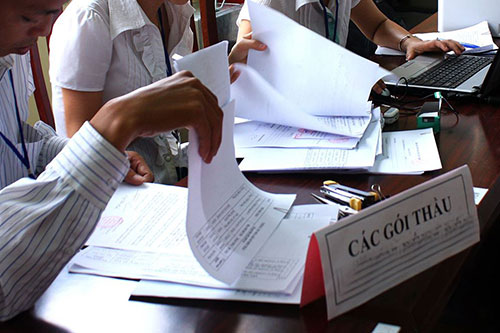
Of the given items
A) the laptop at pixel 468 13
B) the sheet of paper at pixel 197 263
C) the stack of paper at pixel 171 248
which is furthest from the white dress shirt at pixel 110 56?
the laptop at pixel 468 13

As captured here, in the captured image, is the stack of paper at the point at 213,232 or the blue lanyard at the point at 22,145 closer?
the stack of paper at the point at 213,232

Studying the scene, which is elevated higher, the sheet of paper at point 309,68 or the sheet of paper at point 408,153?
the sheet of paper at point 309,68

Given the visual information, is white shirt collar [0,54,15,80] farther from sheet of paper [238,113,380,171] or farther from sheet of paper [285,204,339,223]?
sheet of paper [285,204,339,223]

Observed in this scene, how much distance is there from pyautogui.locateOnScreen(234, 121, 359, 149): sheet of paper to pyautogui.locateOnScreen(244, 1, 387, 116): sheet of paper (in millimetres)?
86

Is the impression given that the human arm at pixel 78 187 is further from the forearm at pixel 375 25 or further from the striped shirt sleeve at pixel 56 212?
the forearm at pixel 375 25

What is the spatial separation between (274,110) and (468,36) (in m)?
1.01

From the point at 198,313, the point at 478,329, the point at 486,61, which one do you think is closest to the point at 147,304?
the point at 198,313

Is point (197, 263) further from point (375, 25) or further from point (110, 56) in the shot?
point (375, 25)

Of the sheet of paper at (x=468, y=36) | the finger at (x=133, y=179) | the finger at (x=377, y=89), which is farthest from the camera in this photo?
the sheet of paper at (x=468, y=36)

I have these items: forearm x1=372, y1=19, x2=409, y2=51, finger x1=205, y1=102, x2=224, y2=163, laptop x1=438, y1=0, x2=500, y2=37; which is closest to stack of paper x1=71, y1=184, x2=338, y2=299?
finger x1=205, y1=102, x2=224, y2=163

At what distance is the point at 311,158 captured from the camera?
1.09 meters

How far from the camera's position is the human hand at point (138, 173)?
3.37 ft

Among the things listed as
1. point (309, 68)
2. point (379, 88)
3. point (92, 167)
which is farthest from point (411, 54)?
point (92, 167)

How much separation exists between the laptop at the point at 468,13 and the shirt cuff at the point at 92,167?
5.56ft
